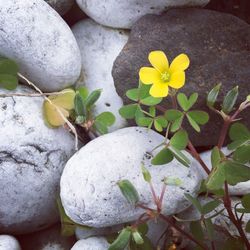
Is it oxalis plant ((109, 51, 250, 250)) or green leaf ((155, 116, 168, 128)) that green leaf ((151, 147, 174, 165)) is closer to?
oxalis plant ((109, 51, 250, 250))

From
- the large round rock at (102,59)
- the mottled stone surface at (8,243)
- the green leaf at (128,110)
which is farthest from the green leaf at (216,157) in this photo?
the mottled stone surface at (8,243)

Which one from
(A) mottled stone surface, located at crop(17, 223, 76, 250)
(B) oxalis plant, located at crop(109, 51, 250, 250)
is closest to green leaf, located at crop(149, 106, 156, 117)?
(B) oxalis plant, located at crop(109, 51, 250, 250)

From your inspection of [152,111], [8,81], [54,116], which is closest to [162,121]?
[152,111]

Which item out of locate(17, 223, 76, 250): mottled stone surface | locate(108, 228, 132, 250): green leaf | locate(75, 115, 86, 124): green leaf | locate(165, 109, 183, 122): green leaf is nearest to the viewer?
locate(108, 228, 132, 250): green leaf

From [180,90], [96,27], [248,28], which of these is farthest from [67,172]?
[248,28]

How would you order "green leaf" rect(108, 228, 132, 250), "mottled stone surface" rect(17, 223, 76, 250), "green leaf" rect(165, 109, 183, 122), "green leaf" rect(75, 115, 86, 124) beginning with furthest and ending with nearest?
"mottled stone surface" rect(17, 223, 76, 250) → "green leaf" rect(75, 115, 86, 124) → "green leaf" rect(165, 109, 183, 122) → "green leaf" rect(108, 228, 132, 250)

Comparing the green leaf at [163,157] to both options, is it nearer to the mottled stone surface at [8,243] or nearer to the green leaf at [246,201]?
the green leaf at [246,201]
